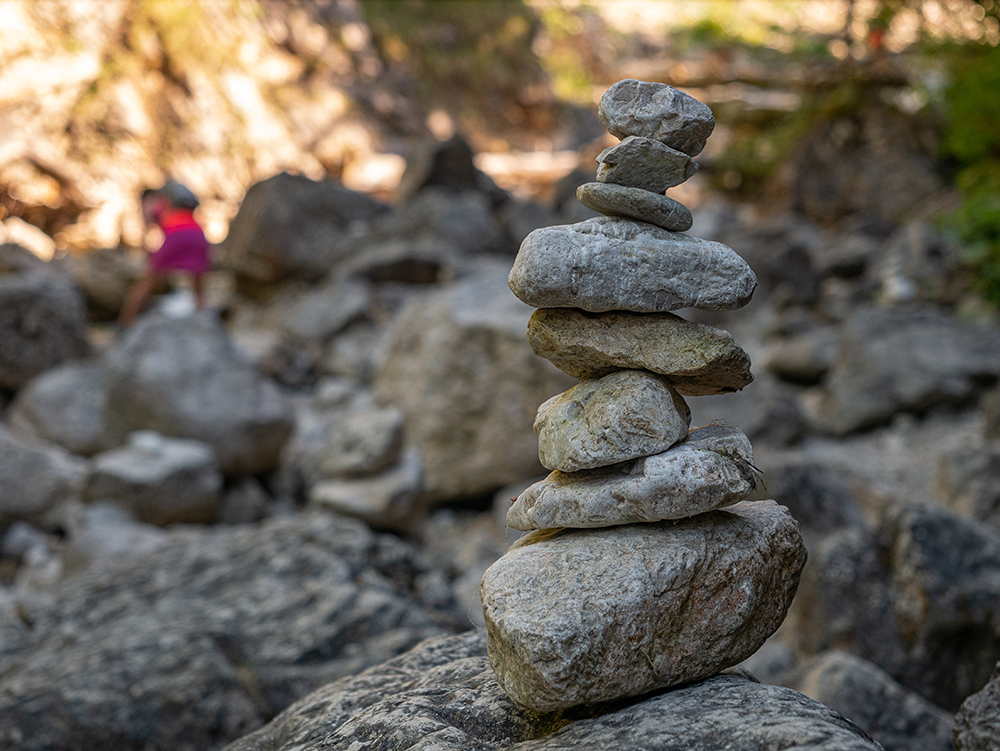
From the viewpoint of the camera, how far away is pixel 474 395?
7168 millimetres

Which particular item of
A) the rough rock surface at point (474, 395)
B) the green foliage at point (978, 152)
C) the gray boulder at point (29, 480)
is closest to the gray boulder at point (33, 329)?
the gray boulder at point (29, 480)

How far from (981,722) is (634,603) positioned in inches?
40.9

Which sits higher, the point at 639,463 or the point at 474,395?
the point at 474,395

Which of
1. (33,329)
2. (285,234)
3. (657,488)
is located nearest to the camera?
(657,488)

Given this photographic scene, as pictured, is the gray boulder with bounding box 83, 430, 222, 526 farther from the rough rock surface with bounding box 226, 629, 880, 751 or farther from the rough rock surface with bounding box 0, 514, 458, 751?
the rough rock surface with bounding box 226, 629, 880, 751

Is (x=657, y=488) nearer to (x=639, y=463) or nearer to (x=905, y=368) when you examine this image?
A: (x=639, y=463)

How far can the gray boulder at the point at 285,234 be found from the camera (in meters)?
12.7

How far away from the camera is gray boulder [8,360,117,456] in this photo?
766 cm

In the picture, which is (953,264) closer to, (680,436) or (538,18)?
(680,436)

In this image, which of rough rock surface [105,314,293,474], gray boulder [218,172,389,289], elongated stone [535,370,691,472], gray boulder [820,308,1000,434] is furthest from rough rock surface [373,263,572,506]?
gray boulder [218,172,389,289]

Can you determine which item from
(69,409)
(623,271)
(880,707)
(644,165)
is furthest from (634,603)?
(69,409)

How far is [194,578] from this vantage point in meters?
4.06

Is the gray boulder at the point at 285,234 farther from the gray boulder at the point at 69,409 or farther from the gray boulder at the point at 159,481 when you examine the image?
the gray boulder at the point at 159,481

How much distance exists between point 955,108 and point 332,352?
10249 millimetres
